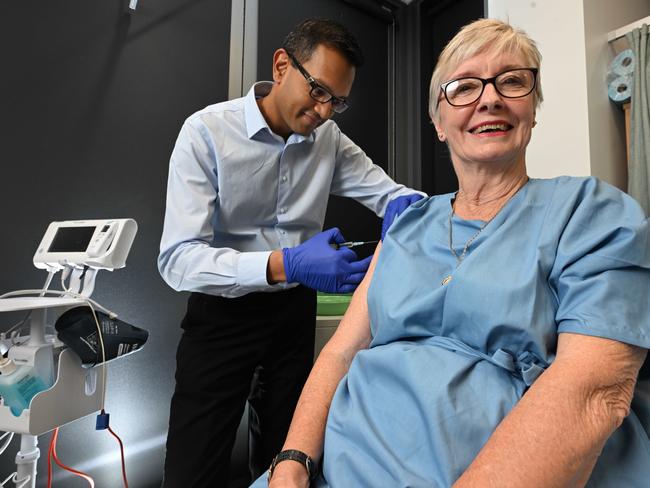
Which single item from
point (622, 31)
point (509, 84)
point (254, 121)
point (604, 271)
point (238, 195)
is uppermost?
point (622, 31)

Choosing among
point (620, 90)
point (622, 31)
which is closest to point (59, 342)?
point (620, 90)

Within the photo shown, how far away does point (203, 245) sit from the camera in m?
1.23

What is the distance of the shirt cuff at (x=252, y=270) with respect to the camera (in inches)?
45.7

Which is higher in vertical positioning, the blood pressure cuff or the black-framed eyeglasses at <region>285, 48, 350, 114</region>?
the black-framed eyeglasses at <region>285, 48, 350, 114</region>

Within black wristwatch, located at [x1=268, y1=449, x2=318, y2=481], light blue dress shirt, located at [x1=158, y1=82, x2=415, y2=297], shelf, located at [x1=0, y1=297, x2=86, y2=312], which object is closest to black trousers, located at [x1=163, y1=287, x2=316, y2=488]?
light blue dress shirt, located at [x1=158, y1=82, x2=415, y2=297]

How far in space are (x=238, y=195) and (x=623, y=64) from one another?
1573 mm

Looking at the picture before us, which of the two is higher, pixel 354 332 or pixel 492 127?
pixel 492 127

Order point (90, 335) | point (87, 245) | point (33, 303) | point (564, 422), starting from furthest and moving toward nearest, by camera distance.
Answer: point (87, 245)
point (90, 335)
point (33, 303)
point (564, 422)

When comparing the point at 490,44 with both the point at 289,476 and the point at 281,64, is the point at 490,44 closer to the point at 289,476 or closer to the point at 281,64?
the point at 281,64

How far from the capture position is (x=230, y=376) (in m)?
1.31

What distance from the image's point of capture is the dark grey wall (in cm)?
158

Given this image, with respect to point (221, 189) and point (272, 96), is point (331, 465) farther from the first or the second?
point (272, 96)

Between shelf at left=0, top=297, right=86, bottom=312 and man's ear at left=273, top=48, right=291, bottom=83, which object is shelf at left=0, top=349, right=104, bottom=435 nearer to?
shelf at left=0, top=297, right=86, bottom=312

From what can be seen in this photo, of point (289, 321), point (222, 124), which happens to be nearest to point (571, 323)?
Result: point (289, 321)
